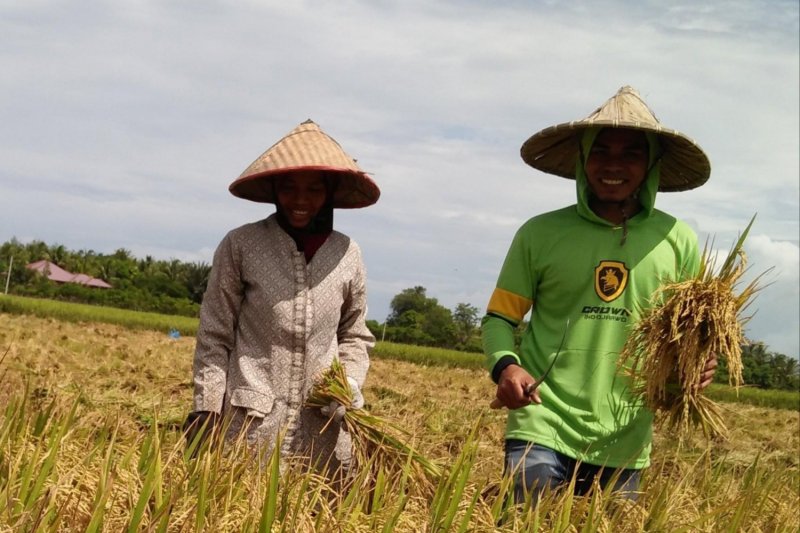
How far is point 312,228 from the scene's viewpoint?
313 cm

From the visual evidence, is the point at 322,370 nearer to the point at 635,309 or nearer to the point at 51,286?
the point at 635,309

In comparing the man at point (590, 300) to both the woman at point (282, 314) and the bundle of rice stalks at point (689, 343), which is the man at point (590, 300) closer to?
the bundle of rice stalks at point (689, 343)

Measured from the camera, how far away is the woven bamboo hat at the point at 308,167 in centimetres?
300

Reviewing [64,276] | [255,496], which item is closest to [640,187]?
[255,496]

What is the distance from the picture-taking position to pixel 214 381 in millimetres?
2959

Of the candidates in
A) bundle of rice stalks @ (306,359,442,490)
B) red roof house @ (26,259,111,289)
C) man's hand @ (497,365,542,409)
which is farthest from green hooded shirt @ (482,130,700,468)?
red roof house @ (26,259,111,289)

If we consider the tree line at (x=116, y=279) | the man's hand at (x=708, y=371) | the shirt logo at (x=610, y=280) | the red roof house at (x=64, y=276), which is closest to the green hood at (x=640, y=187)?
the shirt logo at (x=610, y=280)

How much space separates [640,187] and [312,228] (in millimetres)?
1072

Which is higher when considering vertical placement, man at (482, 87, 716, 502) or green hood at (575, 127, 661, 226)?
green hood at (575, 127, 661, 226)

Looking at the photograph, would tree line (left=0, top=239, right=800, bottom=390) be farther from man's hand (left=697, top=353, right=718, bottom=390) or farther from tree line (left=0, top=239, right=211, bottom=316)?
man's hand (left=697, top=353, right=718, bottom=390)

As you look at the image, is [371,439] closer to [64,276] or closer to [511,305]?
[511,305]

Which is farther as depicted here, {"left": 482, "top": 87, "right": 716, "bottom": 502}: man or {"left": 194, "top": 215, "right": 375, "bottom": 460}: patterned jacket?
{"left": 194, "top": 215, "right": 375, "bottom": 460}: patterned jacket

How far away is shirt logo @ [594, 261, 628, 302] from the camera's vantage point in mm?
2816

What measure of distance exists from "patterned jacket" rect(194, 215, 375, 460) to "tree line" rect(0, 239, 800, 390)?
64.0ft
